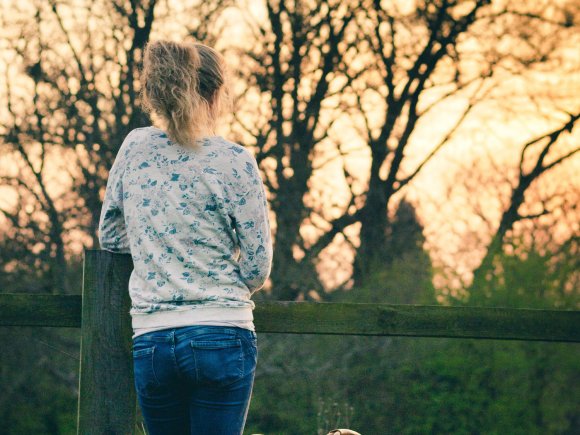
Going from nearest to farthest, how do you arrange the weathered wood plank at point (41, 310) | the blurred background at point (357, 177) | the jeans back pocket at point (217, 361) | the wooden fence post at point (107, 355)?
the jeans back pocket at point (217, 361), the wooden fence post at point (107, 355), the weathered wood plank at point (41, 310), the blurred background at point (357, 177)

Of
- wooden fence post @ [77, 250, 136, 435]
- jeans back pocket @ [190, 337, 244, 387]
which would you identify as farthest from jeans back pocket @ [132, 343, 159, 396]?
wooden fence post @ [77, 250, 136, 435]

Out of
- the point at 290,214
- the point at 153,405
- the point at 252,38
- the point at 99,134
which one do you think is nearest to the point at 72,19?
the point at 99,134

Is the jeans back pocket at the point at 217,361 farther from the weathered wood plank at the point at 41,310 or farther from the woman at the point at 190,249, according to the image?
the weathered wood plank at the point at 41,310

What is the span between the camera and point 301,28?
7172 millimetres

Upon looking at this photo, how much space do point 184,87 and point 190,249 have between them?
409mm

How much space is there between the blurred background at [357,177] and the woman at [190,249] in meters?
4.37

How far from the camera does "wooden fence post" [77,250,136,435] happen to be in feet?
8.29

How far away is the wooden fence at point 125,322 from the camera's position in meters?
→ 2.53

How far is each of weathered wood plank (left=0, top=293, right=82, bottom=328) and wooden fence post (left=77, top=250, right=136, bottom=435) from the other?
201 mm

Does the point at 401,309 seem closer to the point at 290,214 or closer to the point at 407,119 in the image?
the point at 290,214

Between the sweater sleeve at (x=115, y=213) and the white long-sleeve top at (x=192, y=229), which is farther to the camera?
the sweater sleeve at (x=115, y=213)

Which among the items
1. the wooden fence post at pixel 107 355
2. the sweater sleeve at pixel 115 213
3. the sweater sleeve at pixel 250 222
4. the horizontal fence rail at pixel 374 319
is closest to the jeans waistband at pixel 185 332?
the sweater sleeve at pixel 250 222

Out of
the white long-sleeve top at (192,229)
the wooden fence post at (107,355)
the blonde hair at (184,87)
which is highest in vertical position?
the blonde hair at (184,87)

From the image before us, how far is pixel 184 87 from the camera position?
2.02 metres
